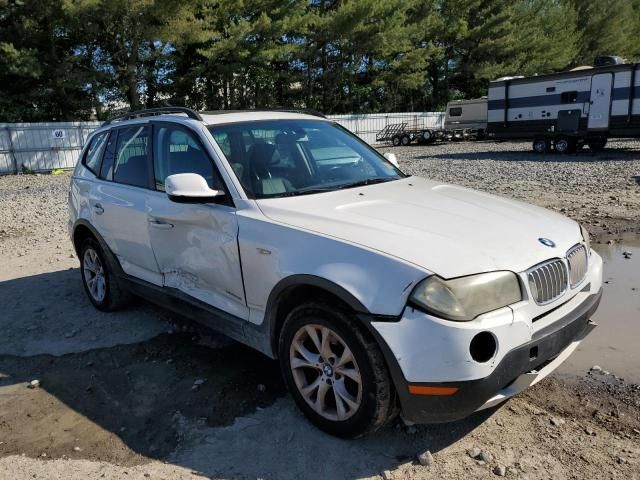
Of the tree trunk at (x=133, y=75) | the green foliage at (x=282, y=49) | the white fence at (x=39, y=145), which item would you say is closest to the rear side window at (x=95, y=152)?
the white fence at (x=39, y=145)

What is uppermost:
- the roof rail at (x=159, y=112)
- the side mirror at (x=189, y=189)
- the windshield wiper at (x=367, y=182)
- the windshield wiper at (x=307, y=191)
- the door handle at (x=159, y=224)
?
the roof rail at (x=159, y=112)

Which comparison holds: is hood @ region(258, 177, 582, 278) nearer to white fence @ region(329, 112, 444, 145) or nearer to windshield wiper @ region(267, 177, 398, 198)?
windshield wiper @ region(267, 177, 398, 198)

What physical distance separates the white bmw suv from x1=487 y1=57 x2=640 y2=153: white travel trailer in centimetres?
1907

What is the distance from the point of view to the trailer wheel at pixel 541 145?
22.4 meters

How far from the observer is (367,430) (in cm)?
282

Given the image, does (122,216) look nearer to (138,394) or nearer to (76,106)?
(138,394)

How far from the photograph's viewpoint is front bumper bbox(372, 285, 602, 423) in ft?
8.21

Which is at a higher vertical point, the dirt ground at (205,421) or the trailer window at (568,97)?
the trailer window at (568,97)

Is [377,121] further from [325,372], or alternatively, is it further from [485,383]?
[485,383]

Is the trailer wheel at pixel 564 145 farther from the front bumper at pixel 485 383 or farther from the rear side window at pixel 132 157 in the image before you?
the front bumper at pixel 485 383

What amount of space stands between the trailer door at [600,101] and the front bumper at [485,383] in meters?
20.5

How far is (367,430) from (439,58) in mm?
46134

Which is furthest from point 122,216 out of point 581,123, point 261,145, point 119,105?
point 119,105

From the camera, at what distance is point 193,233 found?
3684 mm
